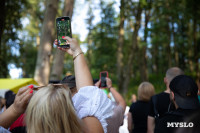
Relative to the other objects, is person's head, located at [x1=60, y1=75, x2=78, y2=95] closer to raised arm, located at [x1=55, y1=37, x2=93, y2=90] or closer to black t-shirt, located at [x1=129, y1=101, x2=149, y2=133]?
raised arm, located at [x1=55, y1=37, x2=93, y2=90]

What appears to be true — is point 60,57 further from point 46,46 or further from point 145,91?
point 145,91

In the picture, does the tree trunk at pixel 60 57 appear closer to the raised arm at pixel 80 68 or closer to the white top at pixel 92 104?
the raised arm at pixel 80 68

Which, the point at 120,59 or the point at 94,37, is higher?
the point at 94,37

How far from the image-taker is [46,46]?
7.79 metres

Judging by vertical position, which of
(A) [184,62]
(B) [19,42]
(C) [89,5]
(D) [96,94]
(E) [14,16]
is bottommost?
(A) [184,62]

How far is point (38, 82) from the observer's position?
7863 millimetres

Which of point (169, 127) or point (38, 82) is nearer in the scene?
point (169, 127)

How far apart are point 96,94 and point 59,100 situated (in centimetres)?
36

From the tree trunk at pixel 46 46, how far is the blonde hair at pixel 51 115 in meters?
6.19

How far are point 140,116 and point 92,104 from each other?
9.30 ft

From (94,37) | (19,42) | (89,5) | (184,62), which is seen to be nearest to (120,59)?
(94,37)

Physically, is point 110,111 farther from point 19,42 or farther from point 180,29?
point 180,29

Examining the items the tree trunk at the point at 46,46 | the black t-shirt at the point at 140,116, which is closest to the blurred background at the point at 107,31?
the tree trunk at the point at 46,46

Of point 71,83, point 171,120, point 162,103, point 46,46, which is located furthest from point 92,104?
point 46,46
